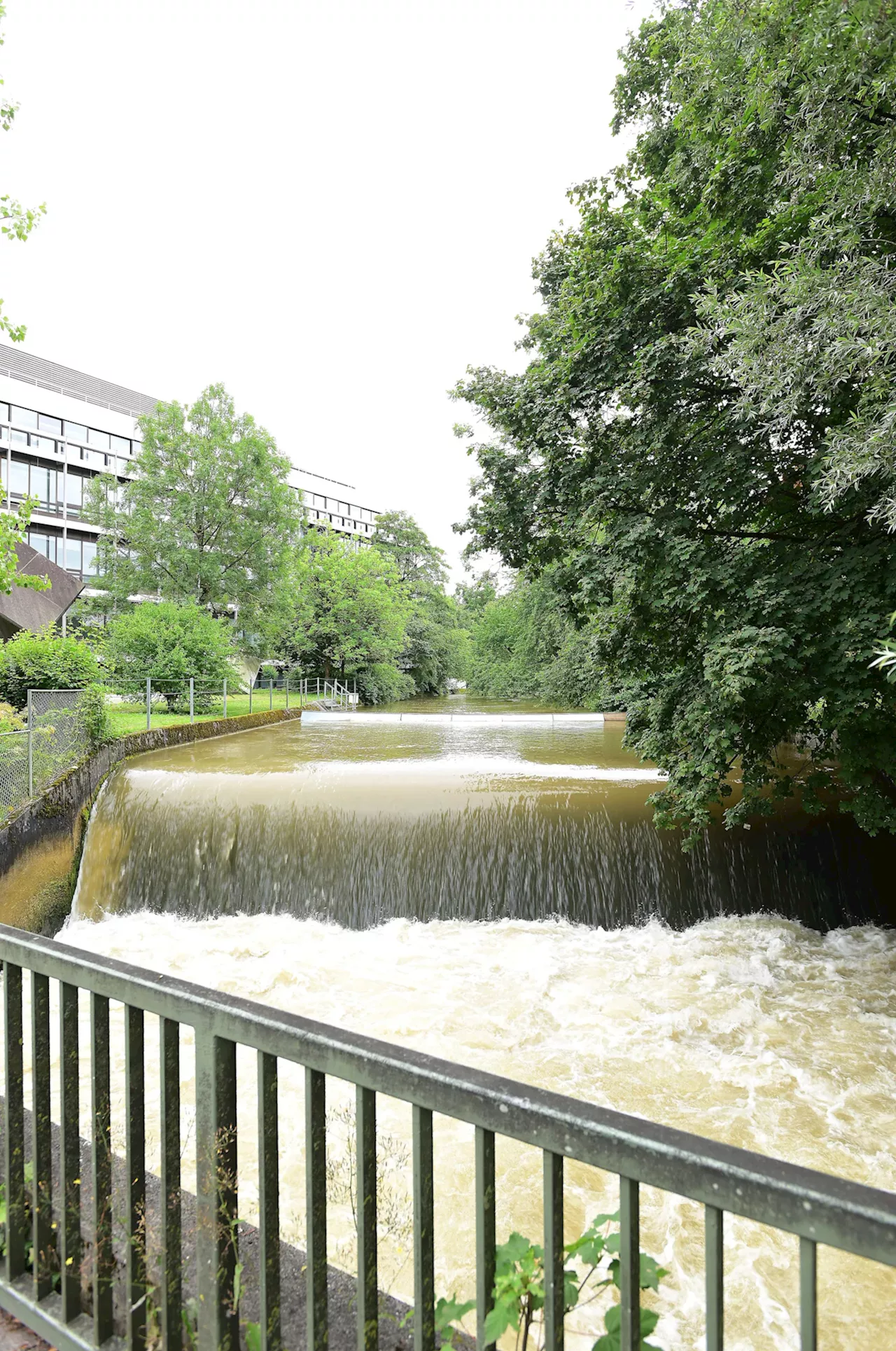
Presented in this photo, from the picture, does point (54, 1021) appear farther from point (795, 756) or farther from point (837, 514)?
point (795, 756)

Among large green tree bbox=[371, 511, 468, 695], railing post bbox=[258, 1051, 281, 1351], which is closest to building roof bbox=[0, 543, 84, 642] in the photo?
railing post bbox=[258, 1051, 281, 1351]

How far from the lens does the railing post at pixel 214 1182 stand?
1.67 metres

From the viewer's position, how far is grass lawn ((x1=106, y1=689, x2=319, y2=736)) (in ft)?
50.2

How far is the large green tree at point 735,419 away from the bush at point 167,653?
13.5 meters

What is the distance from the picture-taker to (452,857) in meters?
9.39

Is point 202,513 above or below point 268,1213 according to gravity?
above

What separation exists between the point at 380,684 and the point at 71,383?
31717mm

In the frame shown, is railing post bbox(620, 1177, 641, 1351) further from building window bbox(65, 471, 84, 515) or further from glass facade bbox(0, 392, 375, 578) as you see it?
building window bbox(65, 471, 84, 515)

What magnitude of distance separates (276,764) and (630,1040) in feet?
28.0

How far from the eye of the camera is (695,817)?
6.86m

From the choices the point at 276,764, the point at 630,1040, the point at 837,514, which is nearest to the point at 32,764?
the point at 276,764

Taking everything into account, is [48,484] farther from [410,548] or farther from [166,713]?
[166,713]

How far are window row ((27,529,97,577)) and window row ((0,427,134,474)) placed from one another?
14.6 ft

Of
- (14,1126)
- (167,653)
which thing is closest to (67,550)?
(167,653)
